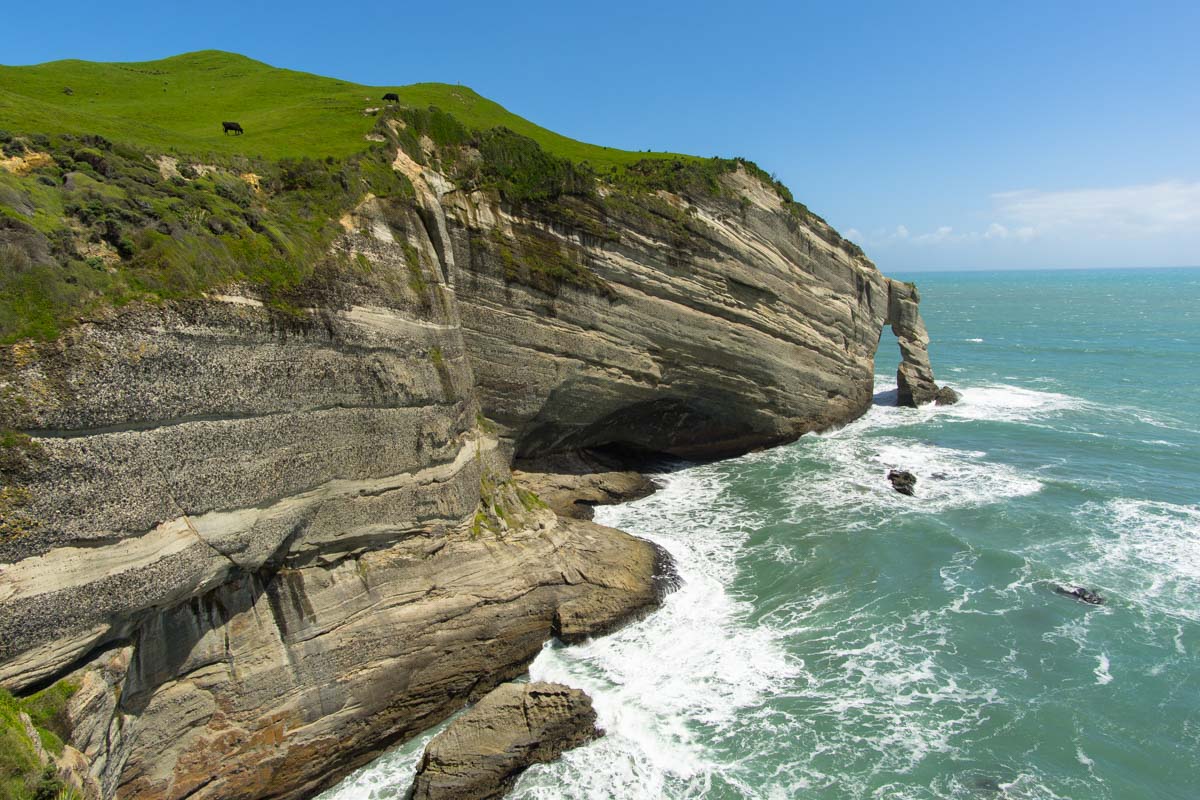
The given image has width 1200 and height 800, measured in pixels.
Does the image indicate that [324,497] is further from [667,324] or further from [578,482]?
[667,324]

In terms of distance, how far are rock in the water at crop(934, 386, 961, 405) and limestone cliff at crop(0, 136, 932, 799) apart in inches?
985

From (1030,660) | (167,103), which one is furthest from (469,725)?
(167,103)

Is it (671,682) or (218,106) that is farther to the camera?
(218,106)

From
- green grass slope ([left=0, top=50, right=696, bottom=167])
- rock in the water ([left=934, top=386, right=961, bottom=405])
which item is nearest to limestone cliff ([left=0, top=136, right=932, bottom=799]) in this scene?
green grass slope ([left=0, top=50, right=696, bottom=167])

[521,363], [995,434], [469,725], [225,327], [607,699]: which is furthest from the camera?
[995,434]

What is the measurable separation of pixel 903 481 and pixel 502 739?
802 inches

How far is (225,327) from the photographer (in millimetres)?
11734

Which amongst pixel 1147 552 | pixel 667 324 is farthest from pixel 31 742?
pixel 1147 552

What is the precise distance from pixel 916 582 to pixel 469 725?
14.2m

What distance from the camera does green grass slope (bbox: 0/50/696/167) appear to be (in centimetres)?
1642

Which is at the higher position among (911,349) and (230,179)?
(230,179)

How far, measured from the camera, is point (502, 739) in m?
13.3

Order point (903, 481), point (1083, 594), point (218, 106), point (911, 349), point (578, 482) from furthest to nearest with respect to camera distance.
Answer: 1. point (911, 349)
2. point (903, 481)
3. point (578, 482)
4. point (218, 106)
5. point (1083, 594)

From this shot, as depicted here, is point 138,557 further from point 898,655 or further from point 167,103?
point 167,103
